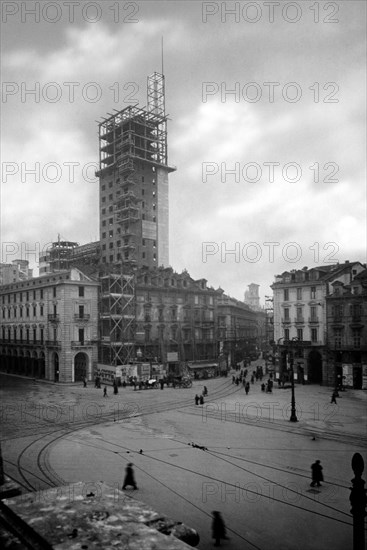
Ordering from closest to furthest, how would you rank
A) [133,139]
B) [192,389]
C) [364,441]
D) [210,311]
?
[364,441] → [192,389] → [210,311] → [133,139]

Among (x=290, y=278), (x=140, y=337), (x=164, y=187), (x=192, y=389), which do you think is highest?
(x=164, y=187)

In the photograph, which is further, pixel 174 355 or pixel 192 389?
pixel 174 355

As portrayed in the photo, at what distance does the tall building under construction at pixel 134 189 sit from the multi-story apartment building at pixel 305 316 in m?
27.3

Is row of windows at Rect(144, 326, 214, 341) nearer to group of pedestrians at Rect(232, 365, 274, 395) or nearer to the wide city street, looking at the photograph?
group of pedestrians at Rect(232, 365, 274, 395)

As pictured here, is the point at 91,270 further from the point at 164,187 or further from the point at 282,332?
the point at 164,187

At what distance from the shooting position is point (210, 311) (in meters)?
66.2

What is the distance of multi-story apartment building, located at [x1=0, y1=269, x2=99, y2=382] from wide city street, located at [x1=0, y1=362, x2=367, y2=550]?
41.6ft

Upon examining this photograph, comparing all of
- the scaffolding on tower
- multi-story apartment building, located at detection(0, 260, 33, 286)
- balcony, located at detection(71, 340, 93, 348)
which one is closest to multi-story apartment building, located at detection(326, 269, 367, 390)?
the scaffolding on tower

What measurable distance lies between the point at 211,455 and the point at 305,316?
3498 cm

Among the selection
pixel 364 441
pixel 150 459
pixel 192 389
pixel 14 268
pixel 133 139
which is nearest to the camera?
pixel 150 459

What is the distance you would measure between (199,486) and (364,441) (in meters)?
11.6

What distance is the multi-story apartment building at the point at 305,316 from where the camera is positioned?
51562 millimetres

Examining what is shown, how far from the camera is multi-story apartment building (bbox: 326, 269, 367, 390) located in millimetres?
47812

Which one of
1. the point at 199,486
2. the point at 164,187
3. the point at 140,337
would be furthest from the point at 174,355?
the point at 199,486
